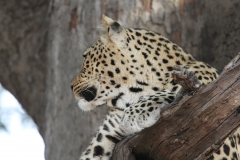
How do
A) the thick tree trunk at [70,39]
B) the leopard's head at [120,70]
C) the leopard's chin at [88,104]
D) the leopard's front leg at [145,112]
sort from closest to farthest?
the leopard's front leg at [145,112] < the leopard's head at [120,70] < the leopard's chin at [88,104] < the thick tree trunk at [70,39]

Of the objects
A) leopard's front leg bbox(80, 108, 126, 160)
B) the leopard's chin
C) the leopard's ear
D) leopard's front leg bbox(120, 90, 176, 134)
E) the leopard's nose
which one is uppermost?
the leopard's ear

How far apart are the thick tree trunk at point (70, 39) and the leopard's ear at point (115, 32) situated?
1489 mm

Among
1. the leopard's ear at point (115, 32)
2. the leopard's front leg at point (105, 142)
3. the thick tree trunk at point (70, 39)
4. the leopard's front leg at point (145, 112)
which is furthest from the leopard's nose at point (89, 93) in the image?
the thick tree trunk at point (70, 39)

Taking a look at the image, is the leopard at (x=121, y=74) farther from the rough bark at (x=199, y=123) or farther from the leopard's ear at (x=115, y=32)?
the rough bark at (x=199, y=123)

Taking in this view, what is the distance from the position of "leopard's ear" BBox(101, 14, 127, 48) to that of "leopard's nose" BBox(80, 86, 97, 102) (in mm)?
395

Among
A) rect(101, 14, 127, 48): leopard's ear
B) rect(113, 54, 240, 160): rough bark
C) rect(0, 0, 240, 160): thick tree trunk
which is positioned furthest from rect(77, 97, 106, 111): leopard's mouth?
rect(0, 0, 240, 160): thick tree trunk

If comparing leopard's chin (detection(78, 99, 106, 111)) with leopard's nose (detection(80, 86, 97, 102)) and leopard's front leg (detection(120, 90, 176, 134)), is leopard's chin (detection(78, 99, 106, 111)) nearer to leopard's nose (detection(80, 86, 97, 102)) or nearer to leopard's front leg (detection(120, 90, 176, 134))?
leopard's nose (detection(80, 86, 97, 102))

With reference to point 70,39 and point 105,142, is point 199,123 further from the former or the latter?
point 70,39

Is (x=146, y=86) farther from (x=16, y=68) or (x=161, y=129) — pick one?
(x=16, y=68)

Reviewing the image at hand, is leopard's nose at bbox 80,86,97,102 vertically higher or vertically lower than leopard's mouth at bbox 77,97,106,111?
higher

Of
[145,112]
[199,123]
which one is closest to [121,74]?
[145,112]

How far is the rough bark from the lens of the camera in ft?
15.5

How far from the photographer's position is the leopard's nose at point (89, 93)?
596cm

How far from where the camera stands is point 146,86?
5.85 metres
